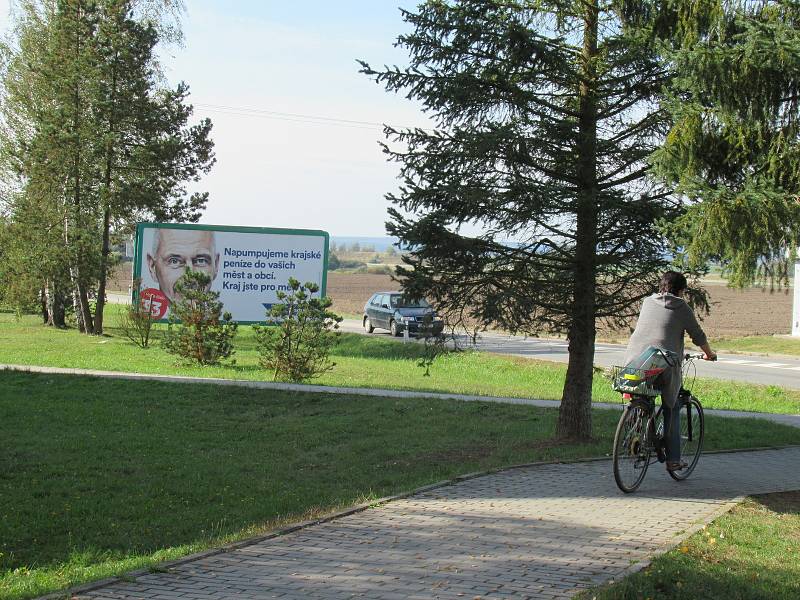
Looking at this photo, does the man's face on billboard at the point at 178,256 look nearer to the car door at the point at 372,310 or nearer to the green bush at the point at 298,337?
the car door at the point at 372,310

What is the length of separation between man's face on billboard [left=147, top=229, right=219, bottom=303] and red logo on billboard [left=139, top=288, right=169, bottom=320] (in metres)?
0.19

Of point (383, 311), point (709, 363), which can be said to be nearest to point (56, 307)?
point (383, 311)

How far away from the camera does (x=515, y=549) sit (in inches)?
232

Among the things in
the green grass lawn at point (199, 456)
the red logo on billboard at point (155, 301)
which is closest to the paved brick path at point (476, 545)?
the green grass lawn at point (199, 456)

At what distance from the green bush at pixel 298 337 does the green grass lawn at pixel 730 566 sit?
1201 cm

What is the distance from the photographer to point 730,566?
214 inches

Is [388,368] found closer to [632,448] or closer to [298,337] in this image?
[298,337]

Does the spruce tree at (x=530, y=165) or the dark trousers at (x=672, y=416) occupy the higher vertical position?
the spruce tree at (x=530, y=165)

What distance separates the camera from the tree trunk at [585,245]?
31.7 feet

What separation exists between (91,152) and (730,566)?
99.6 ft

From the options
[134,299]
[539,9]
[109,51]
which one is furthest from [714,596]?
[109,51]

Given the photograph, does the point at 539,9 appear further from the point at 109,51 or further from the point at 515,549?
the point at 109,51

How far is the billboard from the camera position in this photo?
28.6m

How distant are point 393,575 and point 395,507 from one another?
183 cm
